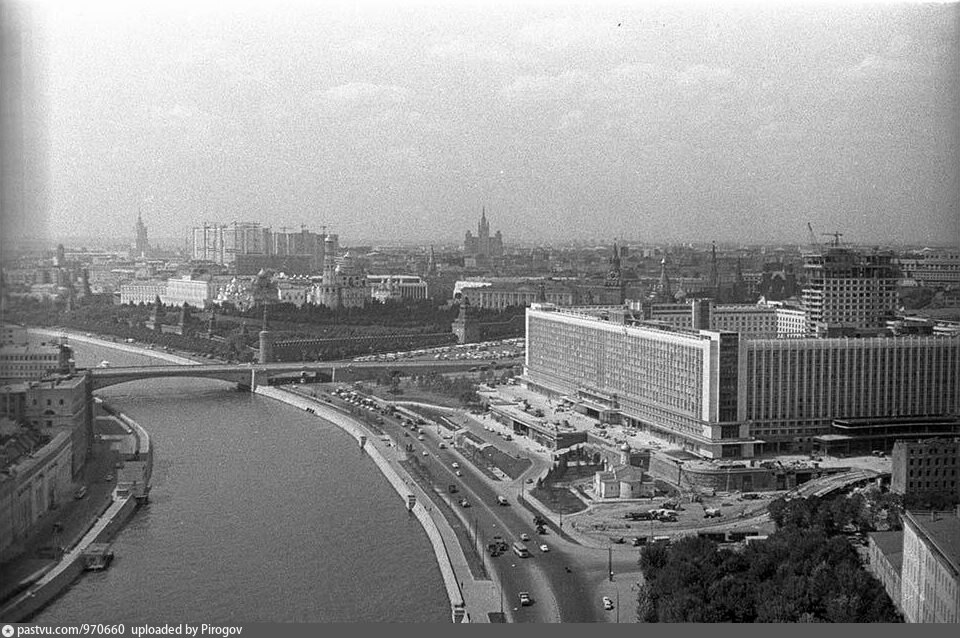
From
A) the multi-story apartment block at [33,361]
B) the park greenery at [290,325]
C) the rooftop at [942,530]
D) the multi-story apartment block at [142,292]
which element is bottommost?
the rooftop at [942,530]

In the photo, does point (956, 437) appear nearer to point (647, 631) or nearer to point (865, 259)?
point (865, 259)

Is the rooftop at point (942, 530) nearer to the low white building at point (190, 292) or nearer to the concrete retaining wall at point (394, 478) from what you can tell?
the concrete retaining wall at point (394, 478)

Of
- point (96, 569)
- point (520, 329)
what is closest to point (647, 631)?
point (96, 569)

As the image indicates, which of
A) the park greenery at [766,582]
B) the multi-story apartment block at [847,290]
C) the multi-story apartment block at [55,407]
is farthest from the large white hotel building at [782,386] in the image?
the multi-story apartment block at [55,407]

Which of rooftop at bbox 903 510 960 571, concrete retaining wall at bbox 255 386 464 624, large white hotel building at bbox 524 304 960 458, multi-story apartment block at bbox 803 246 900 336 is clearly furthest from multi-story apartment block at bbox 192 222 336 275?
rooftop at bbox 903 510 960 571

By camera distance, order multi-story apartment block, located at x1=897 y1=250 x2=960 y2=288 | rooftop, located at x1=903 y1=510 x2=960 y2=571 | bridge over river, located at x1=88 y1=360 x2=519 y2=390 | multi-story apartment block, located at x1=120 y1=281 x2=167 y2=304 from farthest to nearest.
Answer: bridge over river, located at x1=88 y1=360 x2=519 y2=390 → multi-story apartment block, located at x1=120 y1=281 x2=167 y2=304 → multi-story apartment block, located at x1=897 y1=250 x2=960 y2=288 → rooftop, located at x1=903 y1=510 x2=960 y2=571

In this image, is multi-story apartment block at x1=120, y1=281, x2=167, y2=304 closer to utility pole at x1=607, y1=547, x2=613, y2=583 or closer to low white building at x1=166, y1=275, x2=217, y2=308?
low white building at x1=166, y1=275, x2=217, y2=308

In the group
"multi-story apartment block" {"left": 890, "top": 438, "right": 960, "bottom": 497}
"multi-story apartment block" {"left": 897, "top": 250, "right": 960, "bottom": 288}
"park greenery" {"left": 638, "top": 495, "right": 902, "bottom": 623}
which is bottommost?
"park greenery" {"left": 638, "top": 495, "right": 902, "bottom": 623}
